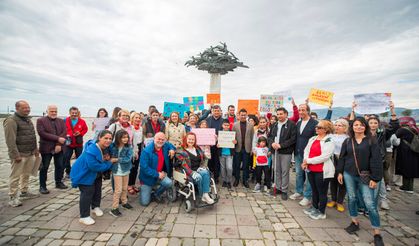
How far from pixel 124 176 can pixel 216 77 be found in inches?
722

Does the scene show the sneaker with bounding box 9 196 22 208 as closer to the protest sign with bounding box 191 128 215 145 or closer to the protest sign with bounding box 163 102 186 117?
the protest sign with bounding box 191 128 215 145

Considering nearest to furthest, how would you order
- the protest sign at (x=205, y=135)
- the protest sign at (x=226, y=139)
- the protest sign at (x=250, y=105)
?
the protest sign at (x=205, y=135), the protest sign at (x=226, y=139), the protest sign at (x=250, y=105)

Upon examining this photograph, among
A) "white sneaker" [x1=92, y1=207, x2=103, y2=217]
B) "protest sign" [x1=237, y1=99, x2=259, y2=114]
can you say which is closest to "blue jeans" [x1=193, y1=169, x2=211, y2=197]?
"white sneaker" [x1=92, y1=207, x2=103, y2=217]

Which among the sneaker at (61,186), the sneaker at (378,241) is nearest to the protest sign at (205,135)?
the sneaker at (378,241)

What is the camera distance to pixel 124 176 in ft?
13.2

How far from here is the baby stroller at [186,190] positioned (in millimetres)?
3898

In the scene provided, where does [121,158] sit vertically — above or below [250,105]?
below

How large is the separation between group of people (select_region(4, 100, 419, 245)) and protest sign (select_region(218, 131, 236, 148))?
25cm

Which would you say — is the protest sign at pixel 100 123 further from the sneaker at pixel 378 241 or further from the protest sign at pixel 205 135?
the sneaker at pixel 378 241

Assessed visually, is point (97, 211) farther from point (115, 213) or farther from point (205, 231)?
point (205, 231)

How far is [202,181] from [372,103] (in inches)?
181

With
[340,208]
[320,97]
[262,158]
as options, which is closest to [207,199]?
[262,158]

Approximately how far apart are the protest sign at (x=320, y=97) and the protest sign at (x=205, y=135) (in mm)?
3246

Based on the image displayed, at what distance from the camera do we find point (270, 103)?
23.6 ft
